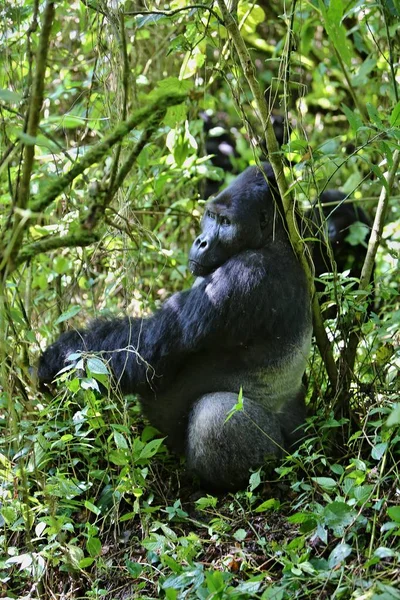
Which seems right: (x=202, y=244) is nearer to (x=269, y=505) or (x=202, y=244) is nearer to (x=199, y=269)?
(x=199, y=269)

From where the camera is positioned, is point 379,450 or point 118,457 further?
point 118,457

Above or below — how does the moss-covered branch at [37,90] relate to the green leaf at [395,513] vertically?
above

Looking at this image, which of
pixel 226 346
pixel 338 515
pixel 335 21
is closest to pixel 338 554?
pixel 338 515

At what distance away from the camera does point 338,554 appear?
2592mm

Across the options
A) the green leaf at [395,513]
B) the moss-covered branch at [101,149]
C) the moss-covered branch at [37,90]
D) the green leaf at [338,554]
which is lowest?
the green leaf at [338,554]

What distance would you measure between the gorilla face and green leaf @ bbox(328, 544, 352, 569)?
5.05 feet

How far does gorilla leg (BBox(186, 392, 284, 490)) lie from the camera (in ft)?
11.6

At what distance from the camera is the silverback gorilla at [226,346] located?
3543mm

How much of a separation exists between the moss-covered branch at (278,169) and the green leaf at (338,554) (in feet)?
3.66

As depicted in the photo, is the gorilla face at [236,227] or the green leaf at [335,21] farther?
the gorilla face at [236,227]

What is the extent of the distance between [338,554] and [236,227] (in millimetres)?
1671

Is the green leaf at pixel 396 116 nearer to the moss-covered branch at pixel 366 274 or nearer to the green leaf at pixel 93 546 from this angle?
the moss-covered branch at pixel 366 274

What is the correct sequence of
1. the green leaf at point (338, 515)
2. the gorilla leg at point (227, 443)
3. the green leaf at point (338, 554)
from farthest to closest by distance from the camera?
the gorilla leg at point (227, 443)
the green leaf at point (338, 515)
the green leaf at point (338, 554)

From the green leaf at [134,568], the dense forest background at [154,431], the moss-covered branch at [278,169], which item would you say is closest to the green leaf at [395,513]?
the dense forest background at [154,431]
